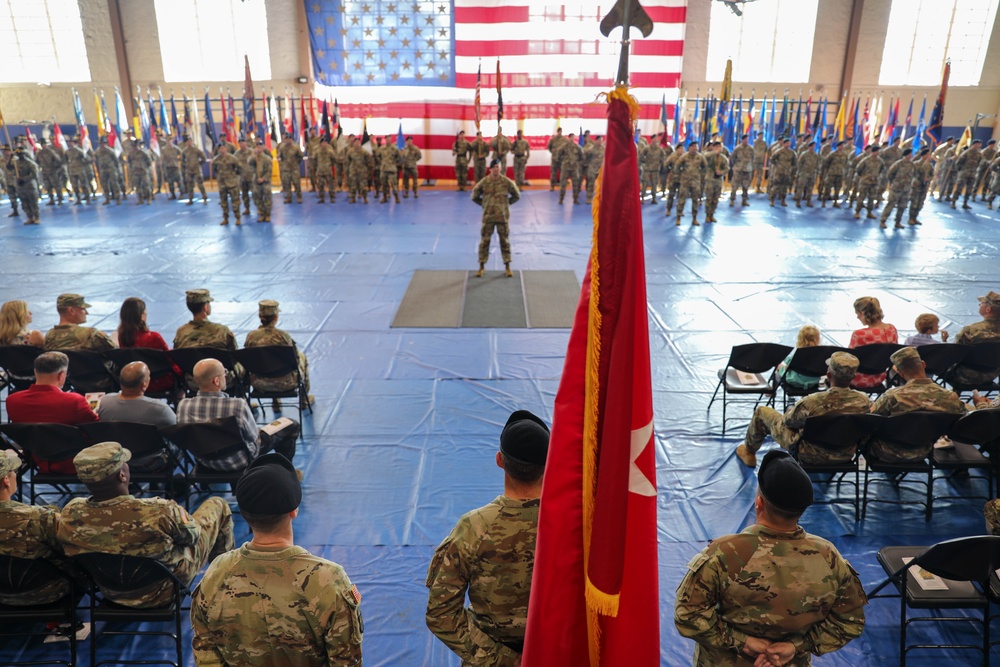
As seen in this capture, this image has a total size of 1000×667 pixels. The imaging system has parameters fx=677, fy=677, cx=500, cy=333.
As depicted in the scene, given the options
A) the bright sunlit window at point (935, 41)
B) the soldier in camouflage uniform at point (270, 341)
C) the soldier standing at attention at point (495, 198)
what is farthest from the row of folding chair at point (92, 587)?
the bright sunlit window at point (935, 41)

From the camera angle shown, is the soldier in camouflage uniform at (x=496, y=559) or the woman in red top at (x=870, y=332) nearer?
the soldier in camouflage uniform at (x=496, y=559)

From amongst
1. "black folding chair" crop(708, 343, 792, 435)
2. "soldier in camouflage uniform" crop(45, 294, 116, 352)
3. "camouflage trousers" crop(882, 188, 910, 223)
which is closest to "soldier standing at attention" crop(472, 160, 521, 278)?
"black folding chair" crop(708, 343, 792, 435)

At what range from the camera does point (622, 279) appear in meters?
2.02

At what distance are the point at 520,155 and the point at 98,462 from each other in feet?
57.4

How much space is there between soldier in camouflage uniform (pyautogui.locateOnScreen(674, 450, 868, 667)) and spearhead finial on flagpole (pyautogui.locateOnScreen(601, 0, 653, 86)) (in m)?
1.52

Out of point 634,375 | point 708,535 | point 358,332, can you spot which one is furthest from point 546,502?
point 358,332

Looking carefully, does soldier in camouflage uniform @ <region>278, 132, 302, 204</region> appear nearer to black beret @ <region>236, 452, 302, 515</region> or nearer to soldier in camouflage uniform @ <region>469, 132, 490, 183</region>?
soldier in camouflage uniform @ <region>469, 132, 490, 183</region>

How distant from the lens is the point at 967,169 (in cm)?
1767

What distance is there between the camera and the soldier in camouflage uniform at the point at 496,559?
2.46m

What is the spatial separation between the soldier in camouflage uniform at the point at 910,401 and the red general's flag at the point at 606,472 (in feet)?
11.2

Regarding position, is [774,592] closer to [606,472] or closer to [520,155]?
[606,472]

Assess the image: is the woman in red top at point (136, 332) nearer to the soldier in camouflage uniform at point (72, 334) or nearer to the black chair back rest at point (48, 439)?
the soldier in camouflage uniform at point (72, 334)

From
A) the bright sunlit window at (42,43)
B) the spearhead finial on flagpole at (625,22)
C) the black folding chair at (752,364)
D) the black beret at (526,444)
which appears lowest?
the black folding chair at (752,364)

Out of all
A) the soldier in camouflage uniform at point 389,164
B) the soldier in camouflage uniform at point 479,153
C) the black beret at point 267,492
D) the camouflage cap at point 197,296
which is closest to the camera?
the black beret at point 267,492
